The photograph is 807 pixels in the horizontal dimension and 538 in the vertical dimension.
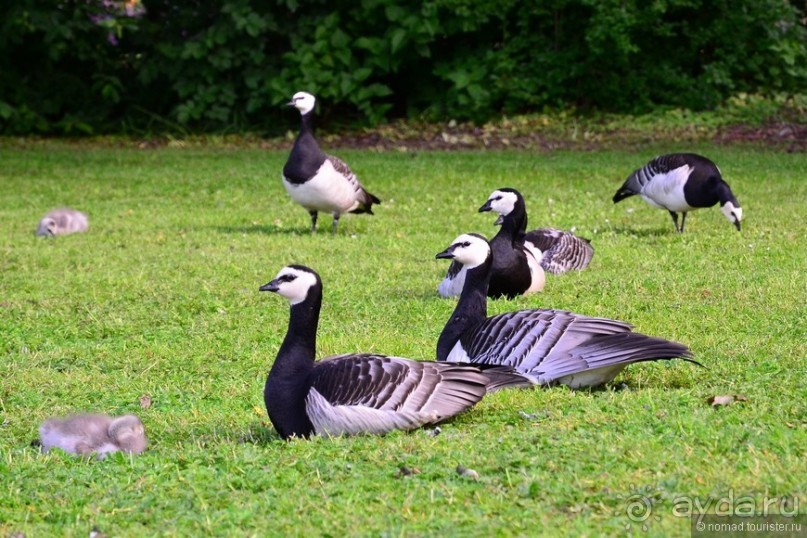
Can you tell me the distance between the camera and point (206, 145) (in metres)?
21.7

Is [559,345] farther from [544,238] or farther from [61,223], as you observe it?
[61,223]

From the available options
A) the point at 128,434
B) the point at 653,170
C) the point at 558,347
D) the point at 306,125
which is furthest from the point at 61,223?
the point at 558,347

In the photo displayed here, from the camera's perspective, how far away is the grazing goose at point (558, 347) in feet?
20.6

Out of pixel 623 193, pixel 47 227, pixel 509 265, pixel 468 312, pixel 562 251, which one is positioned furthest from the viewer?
pixel 47 227

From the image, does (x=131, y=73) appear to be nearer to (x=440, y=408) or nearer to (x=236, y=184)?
(x=236, y=184)

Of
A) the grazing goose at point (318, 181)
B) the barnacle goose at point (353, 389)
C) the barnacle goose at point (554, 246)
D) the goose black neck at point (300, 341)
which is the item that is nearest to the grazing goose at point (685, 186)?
the barnacle goose at point (554, 246)

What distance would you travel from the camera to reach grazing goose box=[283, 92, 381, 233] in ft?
42.1

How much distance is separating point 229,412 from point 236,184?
10.4 m

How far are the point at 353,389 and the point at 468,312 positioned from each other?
1543 mm

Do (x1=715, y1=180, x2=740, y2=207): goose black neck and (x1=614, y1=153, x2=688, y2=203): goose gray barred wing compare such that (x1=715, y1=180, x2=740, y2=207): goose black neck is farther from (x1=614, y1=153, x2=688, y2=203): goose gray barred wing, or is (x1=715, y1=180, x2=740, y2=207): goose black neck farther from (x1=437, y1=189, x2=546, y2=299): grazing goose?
(x1=437, y1=189, x2=546, y2=299): grazing goose

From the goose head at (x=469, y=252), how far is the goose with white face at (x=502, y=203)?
2.43 m

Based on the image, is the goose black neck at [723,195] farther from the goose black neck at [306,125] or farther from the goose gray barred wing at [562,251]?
the goose black neck at [306,125]

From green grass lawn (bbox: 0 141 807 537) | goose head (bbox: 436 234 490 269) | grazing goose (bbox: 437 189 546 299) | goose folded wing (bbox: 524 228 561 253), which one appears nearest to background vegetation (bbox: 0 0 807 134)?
green grass lawn (bbox: 0 141 807 537)

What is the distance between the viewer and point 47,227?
13.4 metres
